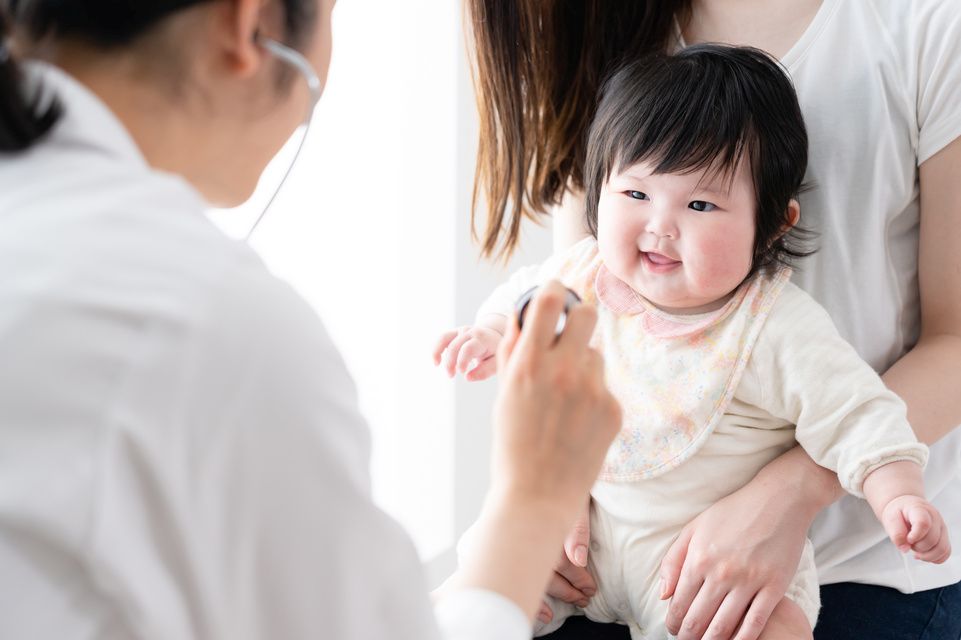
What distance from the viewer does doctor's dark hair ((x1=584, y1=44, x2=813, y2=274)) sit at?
45.4 inches

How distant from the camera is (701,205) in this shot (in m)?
1.17

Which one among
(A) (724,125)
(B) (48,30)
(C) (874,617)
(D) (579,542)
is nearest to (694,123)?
(A) (724,125)

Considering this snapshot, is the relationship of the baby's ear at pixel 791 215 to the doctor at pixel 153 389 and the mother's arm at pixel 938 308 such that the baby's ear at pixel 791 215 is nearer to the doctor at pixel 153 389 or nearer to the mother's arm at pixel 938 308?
the mother's arm at pixel 938 308

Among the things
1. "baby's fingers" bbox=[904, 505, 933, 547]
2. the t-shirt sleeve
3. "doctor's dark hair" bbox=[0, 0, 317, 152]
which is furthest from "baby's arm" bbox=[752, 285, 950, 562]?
"doctor's dark hair" bbox=[0, 0, 317, 152]

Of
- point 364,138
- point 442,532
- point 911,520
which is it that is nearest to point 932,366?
point 911,520

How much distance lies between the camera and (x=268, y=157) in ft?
2.62

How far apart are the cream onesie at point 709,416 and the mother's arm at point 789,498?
1.6 inches

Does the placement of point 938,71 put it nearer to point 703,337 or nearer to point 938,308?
point 938,308

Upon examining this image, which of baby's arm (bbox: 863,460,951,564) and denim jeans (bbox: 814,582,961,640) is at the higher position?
baby's arm (bbox: 863,460,951,564)

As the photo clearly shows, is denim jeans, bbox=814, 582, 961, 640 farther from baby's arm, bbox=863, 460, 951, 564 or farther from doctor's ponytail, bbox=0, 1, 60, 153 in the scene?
doctor's ponytail, bbox=0, 1, 60, 153

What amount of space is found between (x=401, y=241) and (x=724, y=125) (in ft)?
A: 3.79

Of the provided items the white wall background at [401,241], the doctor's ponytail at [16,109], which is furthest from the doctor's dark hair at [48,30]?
the white wall background at [401,241]

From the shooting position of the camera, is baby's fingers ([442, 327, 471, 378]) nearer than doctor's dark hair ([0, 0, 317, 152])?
No

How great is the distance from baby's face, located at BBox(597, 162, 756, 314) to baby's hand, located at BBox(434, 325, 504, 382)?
179 millimetres
